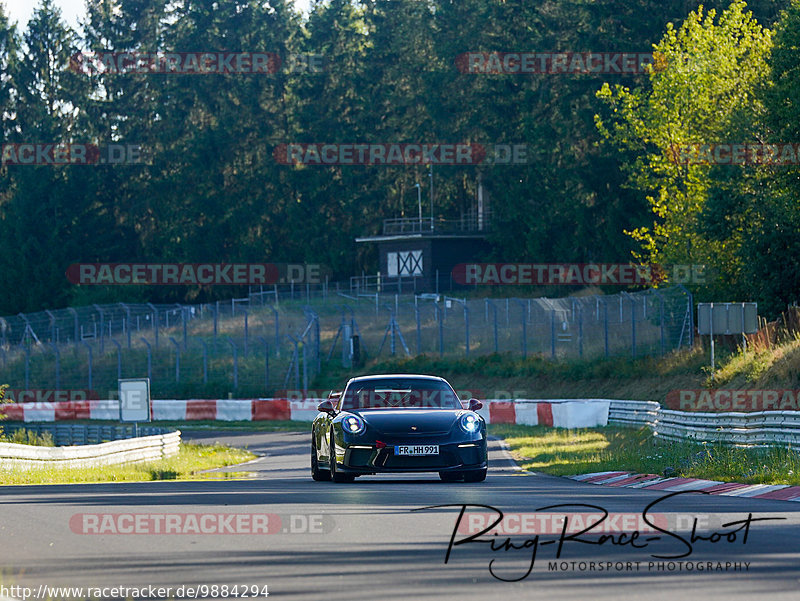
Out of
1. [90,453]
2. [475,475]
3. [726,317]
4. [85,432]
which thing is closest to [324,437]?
[475,475]

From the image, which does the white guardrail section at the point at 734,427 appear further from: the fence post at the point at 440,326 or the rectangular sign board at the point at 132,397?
the fence post at the point at 440,326

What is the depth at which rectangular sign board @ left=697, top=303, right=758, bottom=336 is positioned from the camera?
3025cm

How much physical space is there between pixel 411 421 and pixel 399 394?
1.40 m

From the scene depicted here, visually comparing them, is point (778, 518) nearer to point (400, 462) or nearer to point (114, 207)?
point (400, 462)

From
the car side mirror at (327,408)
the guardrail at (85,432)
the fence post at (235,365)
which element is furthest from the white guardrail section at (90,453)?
the fence post at (235,365)

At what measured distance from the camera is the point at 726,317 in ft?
99.5

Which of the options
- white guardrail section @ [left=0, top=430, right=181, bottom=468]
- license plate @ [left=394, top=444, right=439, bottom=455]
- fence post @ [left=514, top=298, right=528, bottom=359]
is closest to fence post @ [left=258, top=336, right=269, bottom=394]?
fence post @ [left=514, top=298, right=528, bottom=359]

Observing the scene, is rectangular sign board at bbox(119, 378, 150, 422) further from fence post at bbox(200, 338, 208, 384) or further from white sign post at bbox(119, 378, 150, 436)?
fence post at bbox(200, 338, 208, 384)

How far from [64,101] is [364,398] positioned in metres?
84.2

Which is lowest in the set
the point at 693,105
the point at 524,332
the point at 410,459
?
the point at 524,332

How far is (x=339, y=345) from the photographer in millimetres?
53844

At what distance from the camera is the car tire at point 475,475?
55.6ft

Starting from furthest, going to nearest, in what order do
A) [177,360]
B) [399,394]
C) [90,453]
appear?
[177,360]
[90,453]
[399,394]

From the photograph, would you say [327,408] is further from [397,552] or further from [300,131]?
[300,131]
